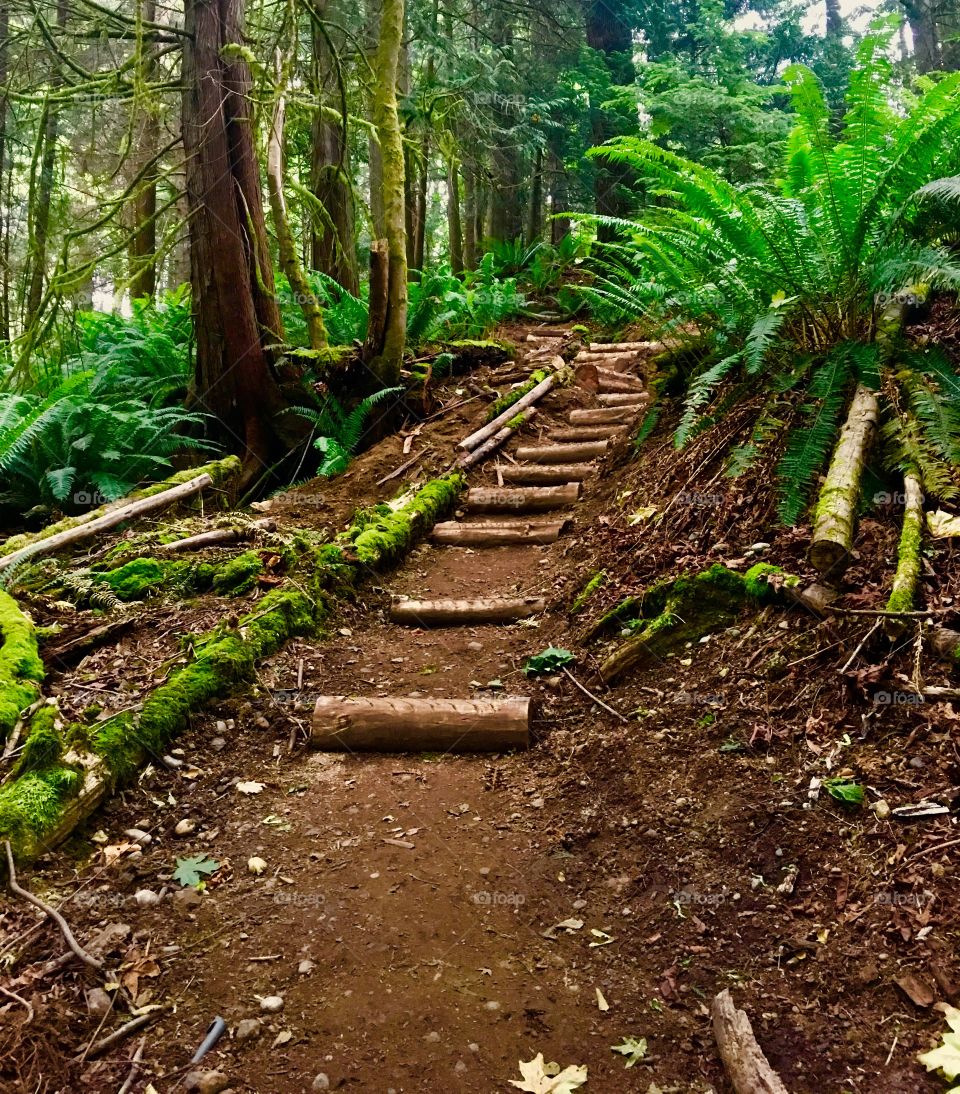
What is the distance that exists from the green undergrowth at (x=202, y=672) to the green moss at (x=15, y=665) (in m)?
0.15

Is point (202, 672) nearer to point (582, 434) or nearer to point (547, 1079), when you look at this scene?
point (547, 1079)

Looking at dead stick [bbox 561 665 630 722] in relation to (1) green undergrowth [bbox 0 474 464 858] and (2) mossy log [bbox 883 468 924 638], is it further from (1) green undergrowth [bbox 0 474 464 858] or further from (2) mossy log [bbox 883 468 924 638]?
(1) green undergrowth [bbox 0 474 464 858]

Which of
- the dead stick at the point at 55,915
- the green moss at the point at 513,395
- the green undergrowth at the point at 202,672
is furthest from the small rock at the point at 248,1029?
the green moss at the point at 513,395

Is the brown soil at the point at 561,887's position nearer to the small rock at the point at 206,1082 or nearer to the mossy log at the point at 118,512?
the small rock at the point at 206,1082

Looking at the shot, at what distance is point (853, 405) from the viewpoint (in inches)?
143

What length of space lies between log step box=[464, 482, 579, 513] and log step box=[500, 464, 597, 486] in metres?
0.15

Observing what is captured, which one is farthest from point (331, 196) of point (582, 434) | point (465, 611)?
point (465, 611)

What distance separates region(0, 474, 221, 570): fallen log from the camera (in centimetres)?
447

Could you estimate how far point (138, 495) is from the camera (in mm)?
5777

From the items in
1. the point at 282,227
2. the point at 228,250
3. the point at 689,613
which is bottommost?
the point at 689,613

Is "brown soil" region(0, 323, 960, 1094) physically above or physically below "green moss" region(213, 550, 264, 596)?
below

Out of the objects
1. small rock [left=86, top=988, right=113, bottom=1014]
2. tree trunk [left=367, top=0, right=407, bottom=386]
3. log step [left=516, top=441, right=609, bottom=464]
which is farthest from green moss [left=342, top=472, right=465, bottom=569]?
small rock [left=86, top=988, right=113, bottom=1014]

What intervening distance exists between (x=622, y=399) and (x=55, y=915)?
22.1 feet

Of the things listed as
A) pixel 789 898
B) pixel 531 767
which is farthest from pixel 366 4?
pixel 789 898
